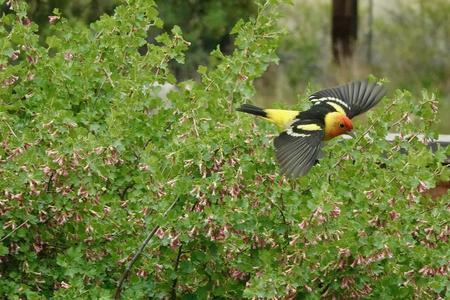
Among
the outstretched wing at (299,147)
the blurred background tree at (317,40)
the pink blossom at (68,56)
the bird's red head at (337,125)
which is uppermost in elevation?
the pink blossom at (68,56)

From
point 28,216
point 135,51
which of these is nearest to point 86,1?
point 135,51

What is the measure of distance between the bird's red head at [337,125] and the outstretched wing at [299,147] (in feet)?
0.32

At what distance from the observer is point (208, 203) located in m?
2.35

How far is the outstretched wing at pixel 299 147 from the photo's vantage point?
2.86m

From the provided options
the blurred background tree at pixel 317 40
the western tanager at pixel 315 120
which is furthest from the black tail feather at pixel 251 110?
the blurred background tree at pixel 317 40

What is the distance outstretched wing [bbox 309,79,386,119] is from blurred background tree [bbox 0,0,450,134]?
713 cm

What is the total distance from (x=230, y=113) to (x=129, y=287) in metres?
0.84

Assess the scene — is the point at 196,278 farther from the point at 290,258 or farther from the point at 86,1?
the point at 86,1

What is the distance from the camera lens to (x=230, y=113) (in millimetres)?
2914

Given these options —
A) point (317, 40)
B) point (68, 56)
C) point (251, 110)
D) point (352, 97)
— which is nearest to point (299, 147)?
point (251, 110)

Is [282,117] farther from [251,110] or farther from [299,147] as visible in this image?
[299,147]

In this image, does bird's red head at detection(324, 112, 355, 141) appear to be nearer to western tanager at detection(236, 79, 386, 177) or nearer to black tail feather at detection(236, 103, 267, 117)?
western tanager at detection(236, 79, 386, 177)

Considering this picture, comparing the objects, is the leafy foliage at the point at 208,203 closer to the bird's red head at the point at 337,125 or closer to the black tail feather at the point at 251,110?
the black tail feather at the point at 251,110

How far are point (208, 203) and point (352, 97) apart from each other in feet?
6.78
